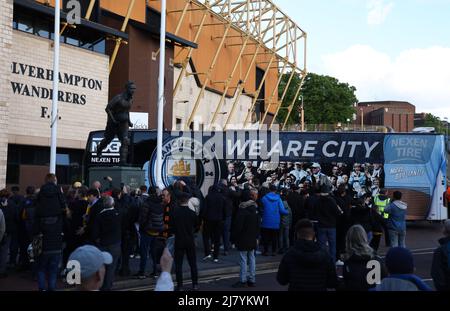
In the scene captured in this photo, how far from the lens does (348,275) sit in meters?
6.03

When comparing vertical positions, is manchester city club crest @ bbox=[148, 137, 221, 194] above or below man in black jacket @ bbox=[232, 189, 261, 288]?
above

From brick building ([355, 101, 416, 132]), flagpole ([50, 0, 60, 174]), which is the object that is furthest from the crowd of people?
brick building ([355, 101, 416, 132])

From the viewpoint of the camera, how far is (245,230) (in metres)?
11.1

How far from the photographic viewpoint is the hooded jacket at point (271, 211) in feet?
49.0

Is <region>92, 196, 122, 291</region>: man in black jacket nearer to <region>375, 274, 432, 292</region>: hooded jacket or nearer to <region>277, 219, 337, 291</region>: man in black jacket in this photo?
<region>277, 219, 337, 291</region>: man in black jacket

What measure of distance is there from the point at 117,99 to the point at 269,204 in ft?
16.7

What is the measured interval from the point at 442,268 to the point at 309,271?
2.15 metres

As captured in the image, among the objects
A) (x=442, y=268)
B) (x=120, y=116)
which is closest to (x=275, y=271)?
(x=120, y=116)

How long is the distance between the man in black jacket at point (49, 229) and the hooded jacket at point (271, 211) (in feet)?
20.4

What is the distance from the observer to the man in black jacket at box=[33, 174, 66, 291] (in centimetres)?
952

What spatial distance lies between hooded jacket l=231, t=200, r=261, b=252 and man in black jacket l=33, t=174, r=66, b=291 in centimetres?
328

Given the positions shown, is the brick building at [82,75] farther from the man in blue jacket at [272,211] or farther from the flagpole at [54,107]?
the man in blue jacket at [272,211]
